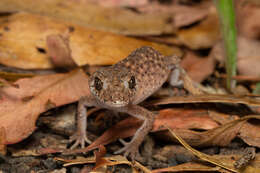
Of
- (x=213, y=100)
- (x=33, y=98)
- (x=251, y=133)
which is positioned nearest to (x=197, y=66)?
(x=213, y=100)

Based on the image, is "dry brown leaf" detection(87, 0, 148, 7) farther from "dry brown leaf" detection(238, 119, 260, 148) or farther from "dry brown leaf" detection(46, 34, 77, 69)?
"dry brown leaf" detection(238, 119, 260, 148)

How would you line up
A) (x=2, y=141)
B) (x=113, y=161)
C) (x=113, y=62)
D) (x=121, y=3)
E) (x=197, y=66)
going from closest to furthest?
(x=2, y=141) → (x=113, y=161) → (x=113, y=62) → (x=197, y=66) → (x=121, y=3)

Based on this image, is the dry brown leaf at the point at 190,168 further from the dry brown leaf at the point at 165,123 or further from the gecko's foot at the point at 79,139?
the gecko's foot at the point at 79,139

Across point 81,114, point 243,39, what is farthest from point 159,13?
point 81,114

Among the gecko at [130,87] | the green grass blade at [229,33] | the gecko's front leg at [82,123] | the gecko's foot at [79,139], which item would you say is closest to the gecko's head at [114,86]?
the gecko at [130,87]

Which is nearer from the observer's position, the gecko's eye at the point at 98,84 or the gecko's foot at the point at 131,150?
the gecko's eye at the point at 98,84

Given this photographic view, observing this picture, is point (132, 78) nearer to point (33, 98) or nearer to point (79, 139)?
point (79, 139)
